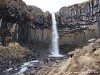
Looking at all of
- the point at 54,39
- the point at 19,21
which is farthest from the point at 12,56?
the point at 54,39

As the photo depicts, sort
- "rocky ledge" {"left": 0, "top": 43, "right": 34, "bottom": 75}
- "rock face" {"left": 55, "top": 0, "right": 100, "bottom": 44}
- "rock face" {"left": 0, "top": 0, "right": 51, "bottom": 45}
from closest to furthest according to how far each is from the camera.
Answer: "rocky ledge" {"left": 0, "top": 43, "right": 34, "bottom": 75} < "rock face" {"left": 0, "top": 0, "right": 51, "bottom": 45} < "rock face" {"left": 55, "top": 0, "right": 100, "bottom": 44}

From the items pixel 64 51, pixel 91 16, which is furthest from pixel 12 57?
pixel 91 16

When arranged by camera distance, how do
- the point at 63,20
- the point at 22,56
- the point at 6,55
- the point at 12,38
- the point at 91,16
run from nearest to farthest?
1. the point at 6,55
2. the point at 22,56
3. the point at 12,38
4. the point at 91,16
5. the point at 63,20

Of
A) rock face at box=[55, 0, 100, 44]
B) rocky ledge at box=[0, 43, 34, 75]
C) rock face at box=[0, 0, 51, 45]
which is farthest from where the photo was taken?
rock face at box=[55, 0, 100, 44]

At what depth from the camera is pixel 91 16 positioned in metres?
61.2

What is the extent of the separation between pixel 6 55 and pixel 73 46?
26129mm

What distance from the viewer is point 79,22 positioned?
209 feet

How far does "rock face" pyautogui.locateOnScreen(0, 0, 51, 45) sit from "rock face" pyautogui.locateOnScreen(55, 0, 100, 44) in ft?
14.0

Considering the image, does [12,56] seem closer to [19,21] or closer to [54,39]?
[19,21]

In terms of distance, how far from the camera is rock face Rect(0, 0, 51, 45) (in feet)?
165

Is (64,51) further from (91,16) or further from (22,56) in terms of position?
(22,56)

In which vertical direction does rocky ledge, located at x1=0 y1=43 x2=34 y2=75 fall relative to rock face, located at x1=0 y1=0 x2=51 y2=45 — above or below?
below

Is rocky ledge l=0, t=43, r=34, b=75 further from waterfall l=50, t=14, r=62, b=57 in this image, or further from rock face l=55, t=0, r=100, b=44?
rock face l=55, t=0, r=100, b=44

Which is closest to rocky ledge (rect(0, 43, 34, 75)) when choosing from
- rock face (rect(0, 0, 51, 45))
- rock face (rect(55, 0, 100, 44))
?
rock face (rect(0, 0, 51, 45))
